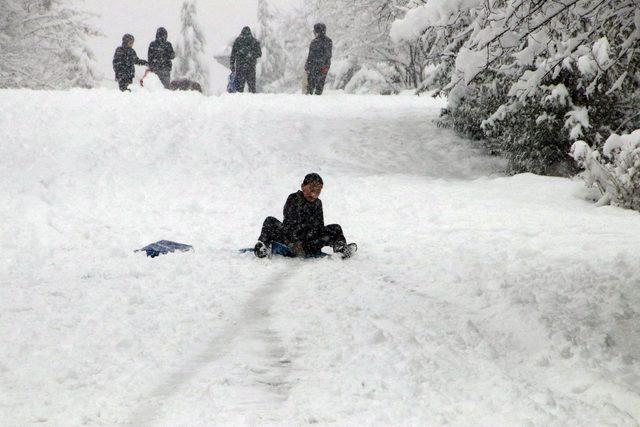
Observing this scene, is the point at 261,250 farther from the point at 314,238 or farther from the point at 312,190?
the point at 312,190

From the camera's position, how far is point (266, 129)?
1575 centimetres

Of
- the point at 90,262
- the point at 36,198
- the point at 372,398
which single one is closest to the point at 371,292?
the point at 372,398

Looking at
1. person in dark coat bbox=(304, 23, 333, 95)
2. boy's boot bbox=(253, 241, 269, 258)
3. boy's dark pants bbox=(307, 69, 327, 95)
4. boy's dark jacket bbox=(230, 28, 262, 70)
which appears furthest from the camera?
boy's dark jacket bbox=(230, 28, 262, 70)

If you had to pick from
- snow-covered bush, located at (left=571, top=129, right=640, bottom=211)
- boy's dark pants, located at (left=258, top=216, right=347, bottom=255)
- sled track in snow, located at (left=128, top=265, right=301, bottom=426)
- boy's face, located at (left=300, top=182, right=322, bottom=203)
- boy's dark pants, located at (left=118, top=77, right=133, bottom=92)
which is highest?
boy's dark pants, located at (left=118, top=77, right=133, bottom=92)

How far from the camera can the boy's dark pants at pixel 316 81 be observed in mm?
20234

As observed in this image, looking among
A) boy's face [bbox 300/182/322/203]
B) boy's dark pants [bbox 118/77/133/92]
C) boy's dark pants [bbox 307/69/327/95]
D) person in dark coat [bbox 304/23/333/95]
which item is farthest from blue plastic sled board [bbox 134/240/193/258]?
boy's dark pants [bbox 307/69/327/95]

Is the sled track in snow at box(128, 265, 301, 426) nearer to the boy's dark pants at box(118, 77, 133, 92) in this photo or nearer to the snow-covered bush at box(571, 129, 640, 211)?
the snow-covered bush at box(571, 129, 640, 211)

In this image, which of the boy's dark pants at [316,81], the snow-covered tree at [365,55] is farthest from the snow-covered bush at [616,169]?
the snow-covered tree at [365,55]

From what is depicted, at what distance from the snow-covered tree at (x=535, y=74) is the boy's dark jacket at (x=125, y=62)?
9377 mm

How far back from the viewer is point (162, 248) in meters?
7.64

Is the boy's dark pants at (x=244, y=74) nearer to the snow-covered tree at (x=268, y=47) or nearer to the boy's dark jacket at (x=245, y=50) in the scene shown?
the boy's dark jacket at (x=245, y=50)

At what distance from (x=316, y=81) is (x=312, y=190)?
13951 millimetres

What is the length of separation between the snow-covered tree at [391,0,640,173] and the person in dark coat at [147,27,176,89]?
9475 mm

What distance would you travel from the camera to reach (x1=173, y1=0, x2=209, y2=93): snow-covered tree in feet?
134
